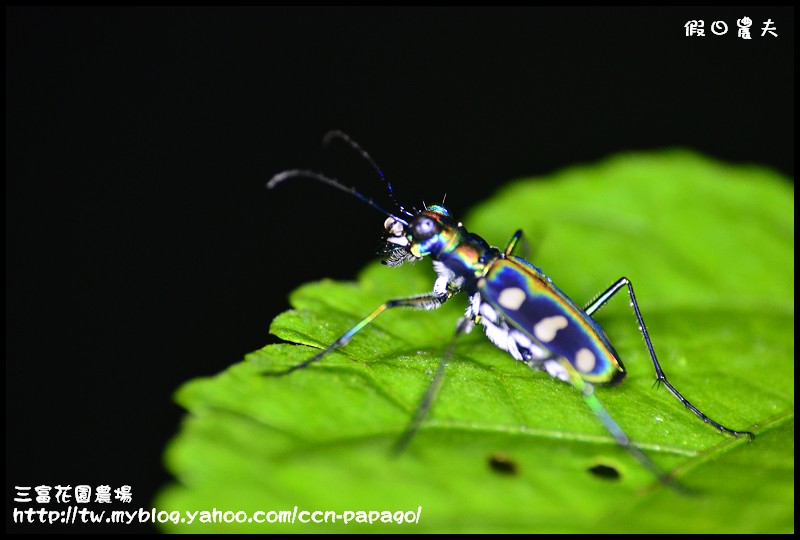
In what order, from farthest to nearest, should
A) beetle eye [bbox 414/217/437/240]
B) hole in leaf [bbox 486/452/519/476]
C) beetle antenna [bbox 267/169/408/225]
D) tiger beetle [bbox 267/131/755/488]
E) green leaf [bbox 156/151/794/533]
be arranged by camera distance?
beetle eye [bbox 414/217/437/240] < beetle antenna [bbox 267/169/408/225] < tiger beetle [bbox 267/131/755/488] < hole in leaf [bbox 486/452/519/476] < green leaf [bbox 156/151/794/533]

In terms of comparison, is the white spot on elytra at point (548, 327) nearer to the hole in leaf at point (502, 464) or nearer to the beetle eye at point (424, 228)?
the beetle eye at point (424, 228)

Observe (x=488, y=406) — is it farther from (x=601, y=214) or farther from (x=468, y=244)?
(x=601, y=214)

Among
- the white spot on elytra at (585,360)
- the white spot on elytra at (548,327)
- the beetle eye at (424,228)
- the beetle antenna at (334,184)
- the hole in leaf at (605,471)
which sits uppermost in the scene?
the beetle antenna at (334,184)

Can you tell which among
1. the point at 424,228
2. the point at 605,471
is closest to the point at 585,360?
the point at 605,471

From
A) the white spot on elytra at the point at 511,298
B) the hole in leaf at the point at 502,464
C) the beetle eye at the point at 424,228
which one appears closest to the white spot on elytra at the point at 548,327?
the white spot on elytra at the point at 511,298

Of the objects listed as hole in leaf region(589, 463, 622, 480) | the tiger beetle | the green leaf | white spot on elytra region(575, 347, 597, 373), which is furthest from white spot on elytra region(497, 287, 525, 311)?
hole in leaf region(589, 463, 622, 480)

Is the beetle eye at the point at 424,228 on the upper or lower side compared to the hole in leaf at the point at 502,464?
upper

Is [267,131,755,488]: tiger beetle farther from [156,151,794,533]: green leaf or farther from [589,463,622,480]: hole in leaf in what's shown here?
[589,463,622,480]: hole in leaf
